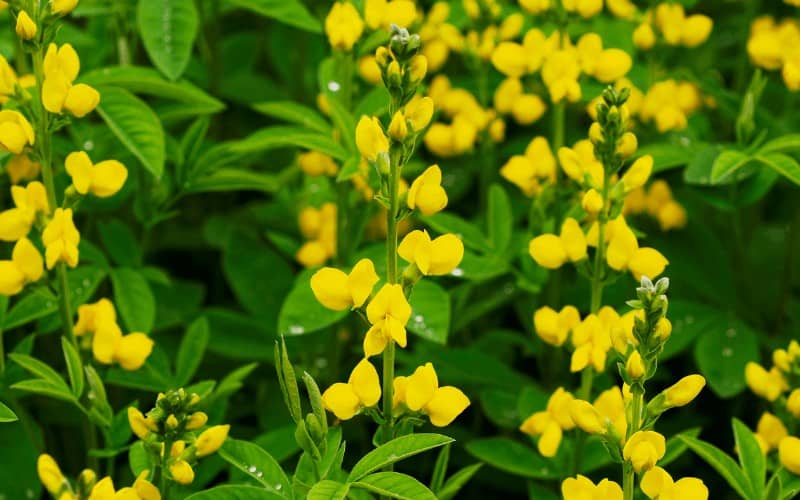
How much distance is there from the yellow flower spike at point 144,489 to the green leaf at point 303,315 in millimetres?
396

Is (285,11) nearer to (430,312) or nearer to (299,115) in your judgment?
(299,115)

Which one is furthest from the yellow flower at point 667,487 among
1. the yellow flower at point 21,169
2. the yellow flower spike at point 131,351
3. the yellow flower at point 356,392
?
the yellow flower at point 21,169

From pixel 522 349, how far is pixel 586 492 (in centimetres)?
88

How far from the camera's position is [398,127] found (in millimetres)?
1114

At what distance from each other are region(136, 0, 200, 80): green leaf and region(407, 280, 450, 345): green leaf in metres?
0.45

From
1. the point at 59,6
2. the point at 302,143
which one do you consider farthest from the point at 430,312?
the point at 59,6

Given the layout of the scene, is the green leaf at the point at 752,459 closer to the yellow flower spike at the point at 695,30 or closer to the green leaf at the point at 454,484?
the green leaf at the point at 454,484

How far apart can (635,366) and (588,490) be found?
0.13m

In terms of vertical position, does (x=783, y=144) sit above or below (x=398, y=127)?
below

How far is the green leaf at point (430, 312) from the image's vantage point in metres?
1.50

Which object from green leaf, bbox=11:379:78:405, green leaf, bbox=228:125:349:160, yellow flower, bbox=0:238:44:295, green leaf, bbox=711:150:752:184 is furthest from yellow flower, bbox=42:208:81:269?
green leaf, bbox=711:150:752:184

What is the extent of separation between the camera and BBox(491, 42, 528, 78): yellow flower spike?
168 centimetres

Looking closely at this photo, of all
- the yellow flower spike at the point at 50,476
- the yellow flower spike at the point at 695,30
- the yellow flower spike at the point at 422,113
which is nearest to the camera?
the yellow flower spike at the point at 50,476

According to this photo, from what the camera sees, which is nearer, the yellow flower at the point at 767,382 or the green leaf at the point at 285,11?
the yellow flower at the point at 767,382
